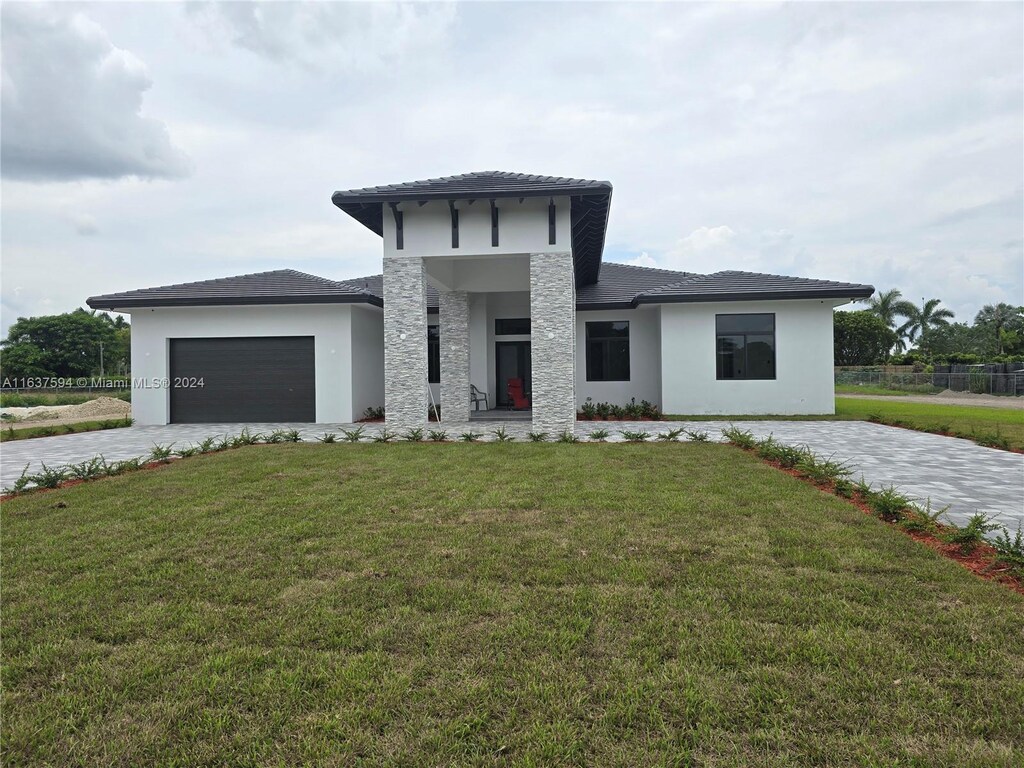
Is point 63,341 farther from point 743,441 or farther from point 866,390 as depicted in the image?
point 866,390

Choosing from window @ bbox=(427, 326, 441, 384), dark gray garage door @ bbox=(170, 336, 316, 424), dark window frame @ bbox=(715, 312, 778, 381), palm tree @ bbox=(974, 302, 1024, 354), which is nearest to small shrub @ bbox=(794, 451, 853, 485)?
dark window frame @ bbox=(715, 312, 778, 381)

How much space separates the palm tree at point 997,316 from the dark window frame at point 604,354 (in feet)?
155

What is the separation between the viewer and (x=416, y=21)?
10734 mm

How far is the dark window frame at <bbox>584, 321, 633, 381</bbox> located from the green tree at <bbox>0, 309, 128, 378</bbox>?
1614 inches

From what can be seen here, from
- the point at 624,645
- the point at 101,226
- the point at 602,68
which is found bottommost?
the point at 624,645

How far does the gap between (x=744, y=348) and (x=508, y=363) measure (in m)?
7.68

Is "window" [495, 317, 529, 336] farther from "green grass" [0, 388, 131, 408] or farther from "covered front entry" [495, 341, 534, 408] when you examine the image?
"green grass" [0, 388, 131, 408]

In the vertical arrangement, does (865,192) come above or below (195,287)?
above

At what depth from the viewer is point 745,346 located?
648 inches

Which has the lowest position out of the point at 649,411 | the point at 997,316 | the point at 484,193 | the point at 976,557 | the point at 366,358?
the point at 976,557

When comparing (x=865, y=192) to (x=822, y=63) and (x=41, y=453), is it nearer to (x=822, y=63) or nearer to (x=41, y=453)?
(x=822, y=63)

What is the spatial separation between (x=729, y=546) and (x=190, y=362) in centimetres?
1635


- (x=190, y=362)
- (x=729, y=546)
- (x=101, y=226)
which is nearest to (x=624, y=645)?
(x=729, y=546)

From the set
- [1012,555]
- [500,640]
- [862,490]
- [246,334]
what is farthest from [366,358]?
[1012,555]
